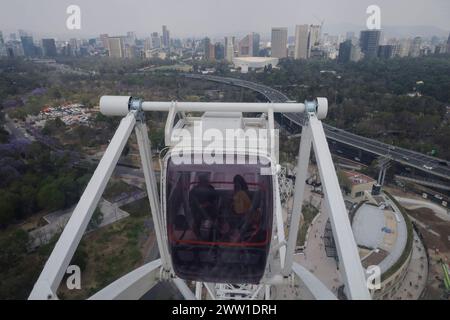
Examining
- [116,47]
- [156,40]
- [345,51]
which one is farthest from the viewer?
[156,40]

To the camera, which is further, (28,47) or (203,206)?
(28,47)

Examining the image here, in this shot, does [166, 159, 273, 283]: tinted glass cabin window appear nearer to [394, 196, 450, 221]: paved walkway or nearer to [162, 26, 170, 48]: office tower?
[394, 196, 450, 221]: paved walkway

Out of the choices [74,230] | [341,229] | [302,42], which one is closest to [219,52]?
[302,42]

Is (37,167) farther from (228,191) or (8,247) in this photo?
(228,191)

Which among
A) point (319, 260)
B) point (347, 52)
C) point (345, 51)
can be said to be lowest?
point (319, 260)

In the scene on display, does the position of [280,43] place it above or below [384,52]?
above

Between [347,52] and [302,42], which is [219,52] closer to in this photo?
[302,42]
